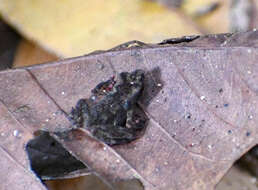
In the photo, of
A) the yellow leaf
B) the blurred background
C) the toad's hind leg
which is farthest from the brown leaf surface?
the yellow leaf

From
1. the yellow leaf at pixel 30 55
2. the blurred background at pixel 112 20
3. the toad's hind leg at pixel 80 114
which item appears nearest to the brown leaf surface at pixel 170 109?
the toad's hind leg at pixel 80 114

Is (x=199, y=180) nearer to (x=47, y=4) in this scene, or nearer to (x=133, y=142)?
(x=133, y=142)

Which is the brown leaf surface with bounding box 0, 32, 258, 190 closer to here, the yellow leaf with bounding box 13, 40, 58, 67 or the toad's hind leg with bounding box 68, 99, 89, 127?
the toad's hind leg with bounding box 68, 99, 89, 127

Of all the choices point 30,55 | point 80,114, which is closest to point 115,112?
point 80,114

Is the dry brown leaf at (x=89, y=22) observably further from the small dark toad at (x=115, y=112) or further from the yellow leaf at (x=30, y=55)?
the small dark toad at (x=115, y=112)

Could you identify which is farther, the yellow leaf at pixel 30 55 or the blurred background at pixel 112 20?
the yellow leaf at pixel 30 55

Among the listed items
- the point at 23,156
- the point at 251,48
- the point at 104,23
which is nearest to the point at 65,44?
the point at 104,23

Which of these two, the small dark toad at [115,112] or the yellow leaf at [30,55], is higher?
the small dark toad at [115,112]
